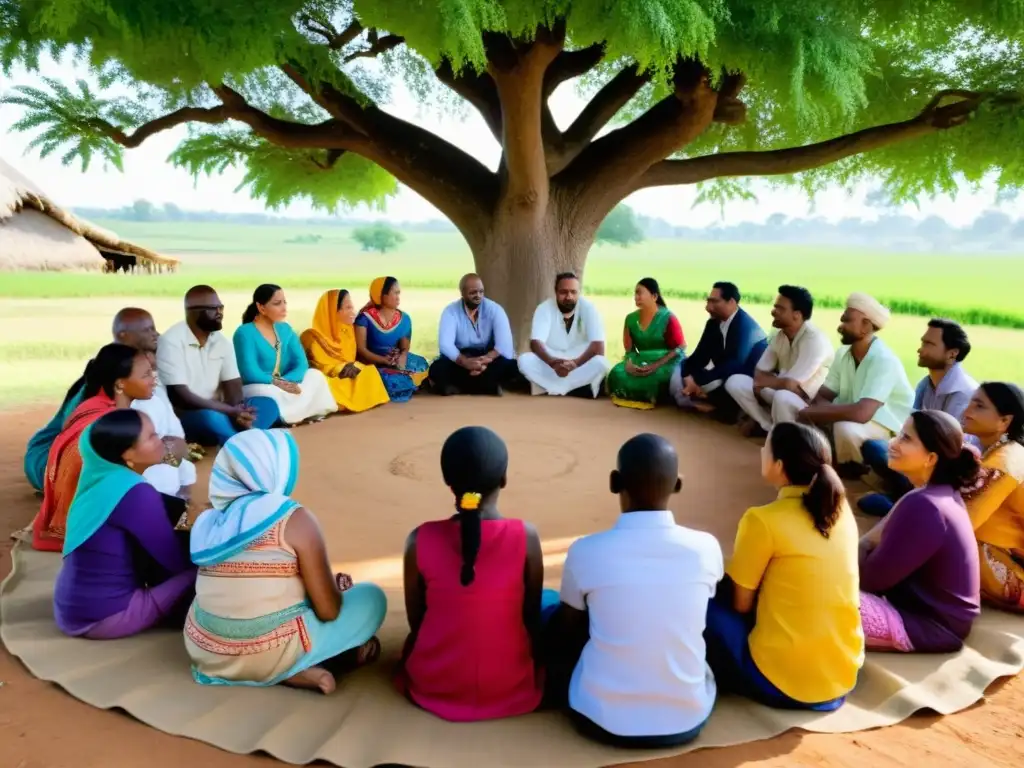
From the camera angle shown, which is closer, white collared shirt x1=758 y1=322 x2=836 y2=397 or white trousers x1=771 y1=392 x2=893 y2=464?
white trousers x1=771 y1=392 x2=893 y2=464

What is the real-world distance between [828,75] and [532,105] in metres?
3.00

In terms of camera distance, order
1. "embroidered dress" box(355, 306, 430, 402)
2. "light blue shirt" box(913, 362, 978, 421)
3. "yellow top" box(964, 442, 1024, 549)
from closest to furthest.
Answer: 1. "yellow top" box(964, 442, 1024, 549)
2. "light blue shirt" box(913, 362, 978, 421)
3. "embroidered dress" box(355, 306, 430, 402)

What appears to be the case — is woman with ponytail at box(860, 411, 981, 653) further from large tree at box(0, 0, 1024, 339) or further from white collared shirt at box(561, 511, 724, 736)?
large tree at box(0, 0, 1024, 339)

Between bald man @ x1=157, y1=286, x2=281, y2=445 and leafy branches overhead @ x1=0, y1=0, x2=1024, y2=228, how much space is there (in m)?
2.35

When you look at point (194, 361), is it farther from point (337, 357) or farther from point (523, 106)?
point (523, 106)

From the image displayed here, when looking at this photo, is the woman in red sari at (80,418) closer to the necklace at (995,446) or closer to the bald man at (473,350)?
the necklace at (995,446)

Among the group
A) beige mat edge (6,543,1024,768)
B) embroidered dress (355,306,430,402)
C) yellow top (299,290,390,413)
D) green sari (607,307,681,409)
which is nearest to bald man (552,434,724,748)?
beige mat edge (6,543,1024,768)

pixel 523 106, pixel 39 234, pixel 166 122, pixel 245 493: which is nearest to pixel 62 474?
pixel 245 493

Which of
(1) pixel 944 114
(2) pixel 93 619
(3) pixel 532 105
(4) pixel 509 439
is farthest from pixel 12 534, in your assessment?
(1) pixel 944 114

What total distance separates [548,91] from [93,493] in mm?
8977

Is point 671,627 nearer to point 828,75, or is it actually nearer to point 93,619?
point 93,619

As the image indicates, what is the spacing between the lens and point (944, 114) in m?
9.26

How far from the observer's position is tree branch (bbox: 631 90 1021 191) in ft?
30.4

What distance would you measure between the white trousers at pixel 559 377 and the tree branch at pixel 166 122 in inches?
177
